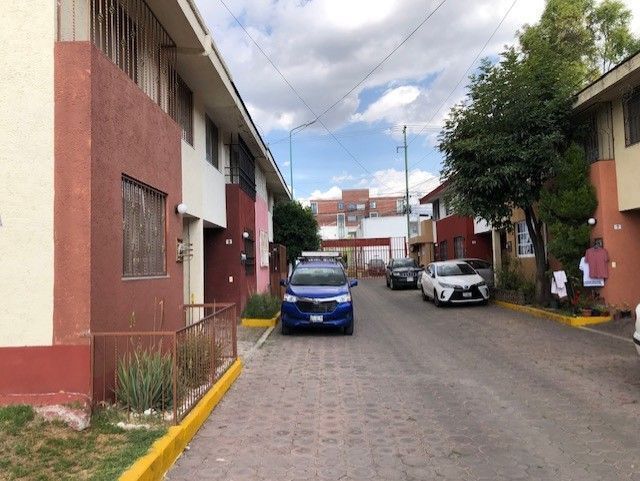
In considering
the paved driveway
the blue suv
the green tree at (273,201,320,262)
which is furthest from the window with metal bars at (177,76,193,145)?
the green tree at (273,201,320,262)

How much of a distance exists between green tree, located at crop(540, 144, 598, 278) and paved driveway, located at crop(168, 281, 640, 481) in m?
3.17

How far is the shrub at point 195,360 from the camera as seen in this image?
6.11 meters

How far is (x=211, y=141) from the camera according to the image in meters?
14.2

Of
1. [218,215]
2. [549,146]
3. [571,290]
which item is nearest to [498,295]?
[571,290]

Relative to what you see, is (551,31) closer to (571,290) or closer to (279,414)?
(571,290)

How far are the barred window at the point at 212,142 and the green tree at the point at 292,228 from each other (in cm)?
1686

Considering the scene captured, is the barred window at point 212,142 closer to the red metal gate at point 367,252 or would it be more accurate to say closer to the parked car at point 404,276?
the parked car at point 404,276

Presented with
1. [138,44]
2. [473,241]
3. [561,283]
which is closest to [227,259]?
[138,44]

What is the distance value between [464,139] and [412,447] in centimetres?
1249

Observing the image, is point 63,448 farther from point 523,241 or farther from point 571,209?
point 523,241

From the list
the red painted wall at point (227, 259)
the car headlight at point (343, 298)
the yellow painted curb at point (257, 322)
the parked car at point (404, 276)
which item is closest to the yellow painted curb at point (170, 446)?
the car headlight at point (343, 298)

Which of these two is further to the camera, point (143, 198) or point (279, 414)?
point (143, 198)

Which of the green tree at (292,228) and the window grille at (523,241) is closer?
the window grille at (523,241)

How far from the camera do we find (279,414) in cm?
637
